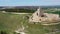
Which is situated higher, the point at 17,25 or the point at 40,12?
the point at 40,12

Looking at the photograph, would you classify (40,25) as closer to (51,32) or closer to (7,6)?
(51,32)

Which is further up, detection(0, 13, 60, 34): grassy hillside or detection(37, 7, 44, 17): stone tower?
detection(37, 7, 44, 17): stone tower

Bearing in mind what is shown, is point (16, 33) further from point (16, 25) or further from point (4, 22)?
point (4, 22)

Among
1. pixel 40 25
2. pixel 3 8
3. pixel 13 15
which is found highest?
pixel 3 8

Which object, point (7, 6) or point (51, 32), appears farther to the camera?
point (7, 6)

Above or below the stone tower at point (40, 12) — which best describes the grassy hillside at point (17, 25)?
below

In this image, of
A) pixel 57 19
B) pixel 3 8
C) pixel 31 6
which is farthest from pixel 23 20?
pixel 57 19

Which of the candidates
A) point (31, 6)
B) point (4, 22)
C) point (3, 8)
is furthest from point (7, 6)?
point (31, 6)

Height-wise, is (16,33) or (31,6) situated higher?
(31,6)
